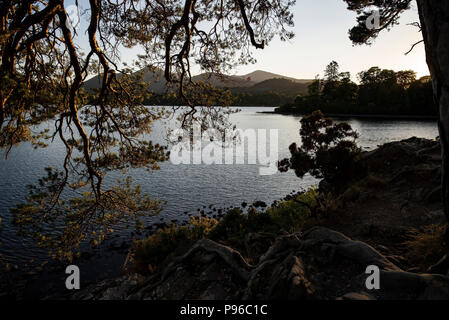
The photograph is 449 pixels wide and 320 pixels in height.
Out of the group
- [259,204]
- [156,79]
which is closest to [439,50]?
[156,79]

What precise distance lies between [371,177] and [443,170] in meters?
11.8

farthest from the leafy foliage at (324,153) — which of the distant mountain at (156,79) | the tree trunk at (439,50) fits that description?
the tree trunk at (439,50)

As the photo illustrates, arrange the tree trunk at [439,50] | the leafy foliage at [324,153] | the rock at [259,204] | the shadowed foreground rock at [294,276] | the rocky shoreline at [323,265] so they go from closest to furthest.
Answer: the tree trunk at [439,50]
the shadowed foreground rock at [294,276]
the rocky shoreline at [323,265]
the leafy foliage at [324,153]
the rock at [259,204]

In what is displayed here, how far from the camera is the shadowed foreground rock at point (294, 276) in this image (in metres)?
3.87

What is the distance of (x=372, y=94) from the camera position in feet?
315

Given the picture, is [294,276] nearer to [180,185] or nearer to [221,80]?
[221,80]

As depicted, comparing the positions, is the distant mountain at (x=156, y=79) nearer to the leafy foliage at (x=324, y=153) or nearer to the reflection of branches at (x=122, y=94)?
the reflection of branches at (x=122, y=94)

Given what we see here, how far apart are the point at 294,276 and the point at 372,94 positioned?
113399mm

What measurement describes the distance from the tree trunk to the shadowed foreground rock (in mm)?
2029

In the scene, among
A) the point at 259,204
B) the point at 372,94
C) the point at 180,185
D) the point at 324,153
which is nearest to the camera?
the point at 324,153

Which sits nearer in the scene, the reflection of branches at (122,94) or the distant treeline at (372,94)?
the reflection of branches at (122,94)

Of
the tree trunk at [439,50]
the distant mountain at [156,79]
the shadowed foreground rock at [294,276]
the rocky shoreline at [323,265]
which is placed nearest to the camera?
the tree trunk at [439,50]

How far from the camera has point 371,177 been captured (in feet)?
47.9

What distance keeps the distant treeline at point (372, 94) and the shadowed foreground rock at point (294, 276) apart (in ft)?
315
